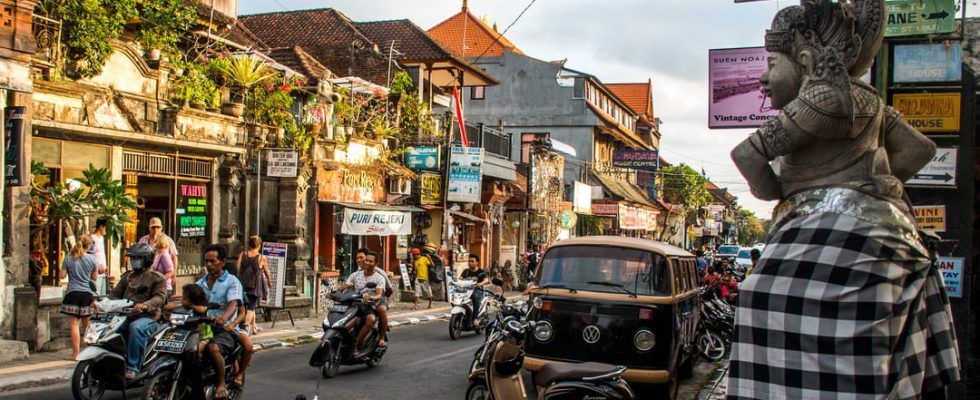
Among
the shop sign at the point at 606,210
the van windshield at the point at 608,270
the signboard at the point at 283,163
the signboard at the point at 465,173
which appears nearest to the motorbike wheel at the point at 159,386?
the van windshield at the point at 608,270

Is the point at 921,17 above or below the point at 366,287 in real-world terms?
above

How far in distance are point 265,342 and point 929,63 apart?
1171 cm

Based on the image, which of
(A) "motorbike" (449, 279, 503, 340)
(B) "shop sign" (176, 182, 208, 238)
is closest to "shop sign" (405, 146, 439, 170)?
(B) "shop sign" (176, 182, 208, 238)

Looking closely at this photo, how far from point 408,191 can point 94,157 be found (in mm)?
12579

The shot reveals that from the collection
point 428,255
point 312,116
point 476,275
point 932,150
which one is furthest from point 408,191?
point 932,150

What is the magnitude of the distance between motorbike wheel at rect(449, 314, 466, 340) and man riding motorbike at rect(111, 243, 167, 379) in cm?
738

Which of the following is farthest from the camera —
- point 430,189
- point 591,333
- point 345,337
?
point 430,189

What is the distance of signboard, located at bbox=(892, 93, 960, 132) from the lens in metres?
6.25

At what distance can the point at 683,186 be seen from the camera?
2655 inches

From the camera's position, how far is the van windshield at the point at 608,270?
10086 millimetres

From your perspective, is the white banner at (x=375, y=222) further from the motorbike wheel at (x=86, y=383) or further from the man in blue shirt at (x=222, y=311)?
the motorbike wheel at (x=86, y=383)

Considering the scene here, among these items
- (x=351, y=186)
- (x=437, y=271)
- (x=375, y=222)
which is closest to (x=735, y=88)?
(x=375, y=222)

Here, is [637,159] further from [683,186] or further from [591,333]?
[591,333]

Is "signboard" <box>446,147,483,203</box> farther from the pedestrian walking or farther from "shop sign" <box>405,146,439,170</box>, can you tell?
the pedestrian walking
